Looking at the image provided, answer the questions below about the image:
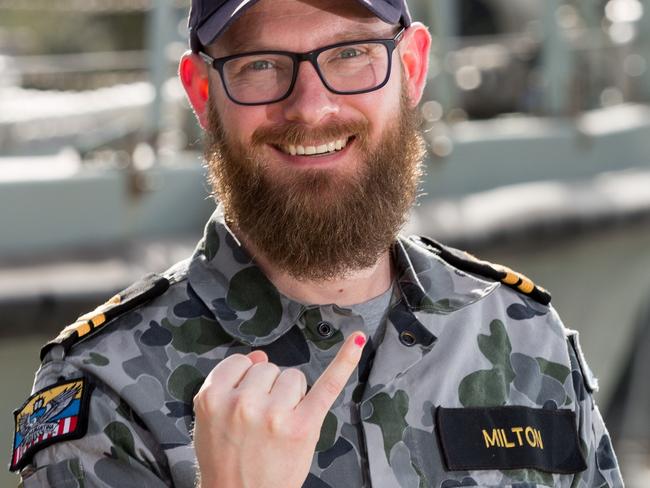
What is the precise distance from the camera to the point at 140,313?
1.77m

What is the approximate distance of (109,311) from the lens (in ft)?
5.71

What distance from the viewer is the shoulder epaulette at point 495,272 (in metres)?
1.98

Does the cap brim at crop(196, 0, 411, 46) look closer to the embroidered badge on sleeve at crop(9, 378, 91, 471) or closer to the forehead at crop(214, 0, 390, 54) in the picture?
the forehead at crop(214, 0, 390, 54)

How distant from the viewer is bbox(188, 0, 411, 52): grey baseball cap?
5.54 feet

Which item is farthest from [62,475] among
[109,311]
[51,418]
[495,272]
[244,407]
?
[495,272]

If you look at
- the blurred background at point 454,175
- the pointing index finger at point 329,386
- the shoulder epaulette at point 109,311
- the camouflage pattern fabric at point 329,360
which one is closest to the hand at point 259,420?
the pointing index finger at point 329,386

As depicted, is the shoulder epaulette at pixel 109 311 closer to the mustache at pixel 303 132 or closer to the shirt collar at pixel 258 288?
the shirt collar at pixel 258 288

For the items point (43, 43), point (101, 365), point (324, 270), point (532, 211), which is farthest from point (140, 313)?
point (43, 43)

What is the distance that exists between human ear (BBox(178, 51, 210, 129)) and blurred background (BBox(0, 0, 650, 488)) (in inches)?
58.2

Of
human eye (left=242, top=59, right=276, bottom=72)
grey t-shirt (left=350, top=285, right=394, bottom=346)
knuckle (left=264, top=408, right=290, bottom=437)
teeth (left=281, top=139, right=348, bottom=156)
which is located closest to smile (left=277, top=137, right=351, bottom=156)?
teeth (left=281, top=139, right=348, bottom=156)

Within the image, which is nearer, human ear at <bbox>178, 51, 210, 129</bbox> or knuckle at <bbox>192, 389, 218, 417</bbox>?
knuckle at <bbox>192, 389, 218, 417</bbox>

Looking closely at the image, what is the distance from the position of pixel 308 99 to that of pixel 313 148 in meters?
0.07

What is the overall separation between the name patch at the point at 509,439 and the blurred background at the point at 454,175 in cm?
176

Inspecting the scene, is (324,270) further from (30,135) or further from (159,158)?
(30,135)
